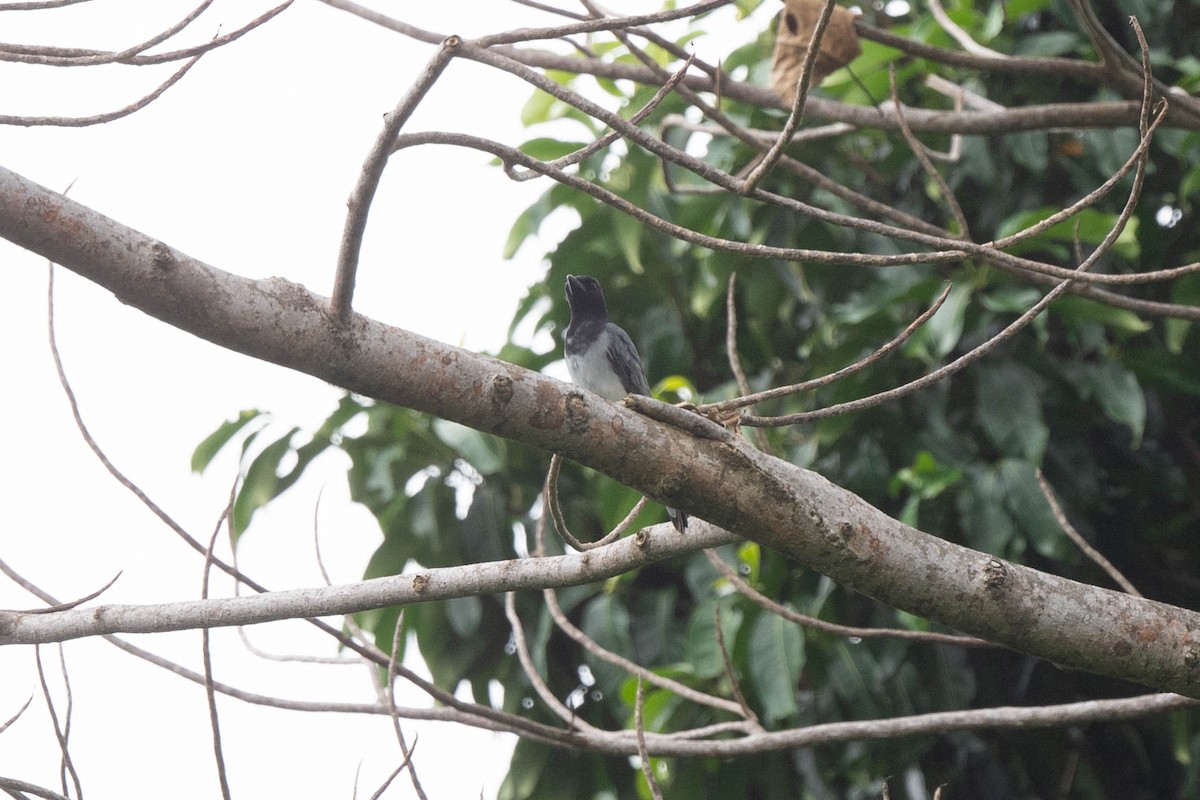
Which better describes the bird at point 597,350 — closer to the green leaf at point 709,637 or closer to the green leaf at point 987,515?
the green leaf at point 709,637

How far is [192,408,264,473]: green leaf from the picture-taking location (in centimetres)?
439

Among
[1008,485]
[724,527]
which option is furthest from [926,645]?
[724,527]

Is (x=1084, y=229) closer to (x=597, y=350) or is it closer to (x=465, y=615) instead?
(x=597, y=350)

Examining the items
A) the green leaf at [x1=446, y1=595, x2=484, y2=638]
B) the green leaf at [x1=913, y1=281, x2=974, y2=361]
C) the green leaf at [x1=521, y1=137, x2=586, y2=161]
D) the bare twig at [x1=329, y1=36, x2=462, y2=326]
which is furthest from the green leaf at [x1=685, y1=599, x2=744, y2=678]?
the bare twig at [x1=329, y1=36, x2=462, y2=326]

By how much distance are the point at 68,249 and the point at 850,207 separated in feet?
11.0

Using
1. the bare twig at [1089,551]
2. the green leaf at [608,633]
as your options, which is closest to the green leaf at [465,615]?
the green leaf at [608,633]

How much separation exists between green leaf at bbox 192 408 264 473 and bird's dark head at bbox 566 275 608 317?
1314 millimetres

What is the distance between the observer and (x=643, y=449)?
71.0 inches

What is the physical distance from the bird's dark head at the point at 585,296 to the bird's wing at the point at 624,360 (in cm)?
22

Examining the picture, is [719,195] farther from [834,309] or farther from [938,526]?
[938,526]

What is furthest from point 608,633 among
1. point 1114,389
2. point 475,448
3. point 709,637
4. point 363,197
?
point 363,197

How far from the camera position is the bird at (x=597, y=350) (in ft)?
13.3

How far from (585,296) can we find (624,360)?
37cm

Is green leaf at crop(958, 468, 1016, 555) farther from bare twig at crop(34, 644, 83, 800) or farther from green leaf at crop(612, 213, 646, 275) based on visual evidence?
bare twig at crop(34, 644, 83, 800)
